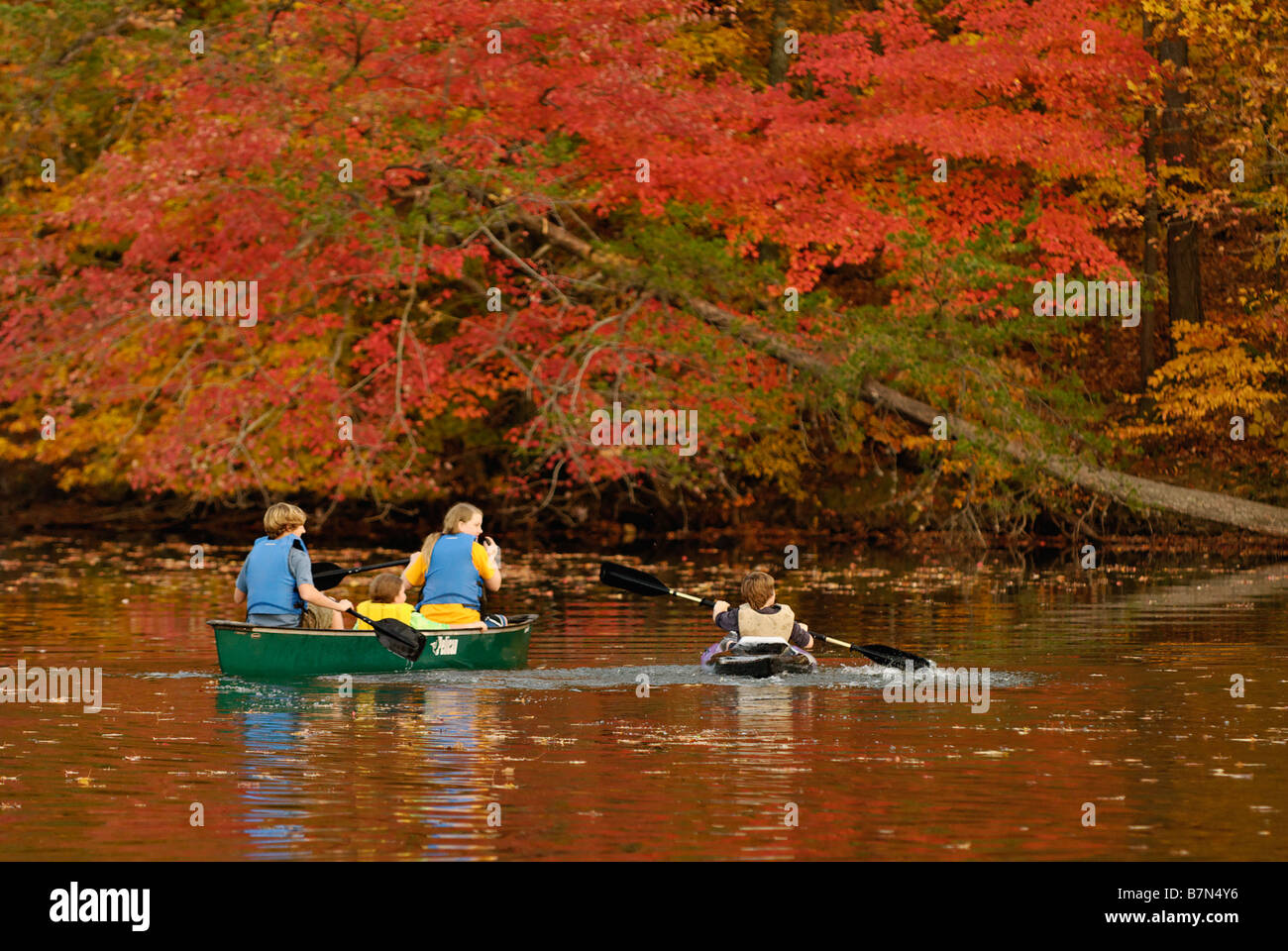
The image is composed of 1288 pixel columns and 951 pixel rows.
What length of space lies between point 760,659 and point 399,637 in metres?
2.88

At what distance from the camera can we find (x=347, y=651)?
17422 millimetres

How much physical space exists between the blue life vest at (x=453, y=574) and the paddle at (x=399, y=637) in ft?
2.77

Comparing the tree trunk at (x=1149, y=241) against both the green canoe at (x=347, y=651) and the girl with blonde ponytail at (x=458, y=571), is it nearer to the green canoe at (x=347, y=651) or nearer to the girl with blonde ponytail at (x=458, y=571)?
the girl with blonde ponytail at (x=458, y=571)

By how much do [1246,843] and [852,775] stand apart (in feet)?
8.85

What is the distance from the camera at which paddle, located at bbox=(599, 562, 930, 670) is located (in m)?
17.6

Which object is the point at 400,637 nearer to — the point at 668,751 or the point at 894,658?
the point at 894,658

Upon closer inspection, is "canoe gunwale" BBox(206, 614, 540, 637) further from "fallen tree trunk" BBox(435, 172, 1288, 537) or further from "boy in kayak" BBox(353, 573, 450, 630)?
"fallen tree trunk" BBox(435, 172, 1288, 537)

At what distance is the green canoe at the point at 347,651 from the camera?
55.7 ft

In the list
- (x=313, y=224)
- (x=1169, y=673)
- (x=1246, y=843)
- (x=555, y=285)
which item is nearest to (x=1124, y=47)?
(x=555, y=285)

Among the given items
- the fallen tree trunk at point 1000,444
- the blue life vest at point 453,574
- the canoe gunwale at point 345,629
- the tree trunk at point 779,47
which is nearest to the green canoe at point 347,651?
the canoe gunwale at point 345,629

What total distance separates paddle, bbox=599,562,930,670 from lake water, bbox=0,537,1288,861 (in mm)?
242

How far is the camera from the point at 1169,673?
57.9 ft

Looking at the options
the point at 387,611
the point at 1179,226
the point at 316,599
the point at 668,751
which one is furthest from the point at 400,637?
the point at 1179,226

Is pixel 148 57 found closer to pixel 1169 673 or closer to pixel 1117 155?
pixel 1117 155
